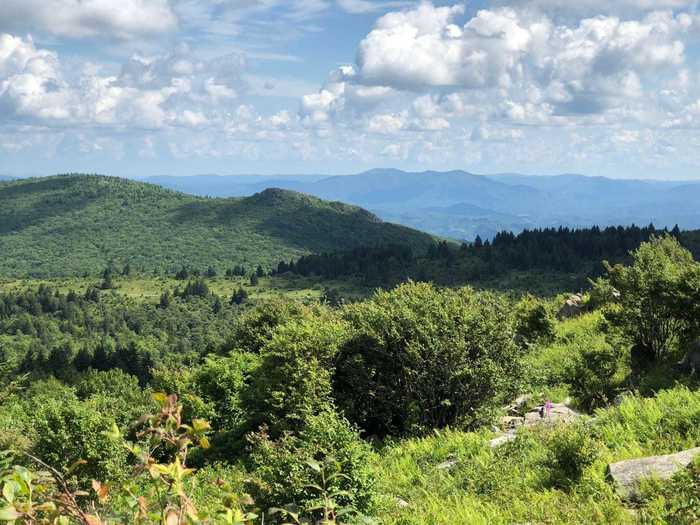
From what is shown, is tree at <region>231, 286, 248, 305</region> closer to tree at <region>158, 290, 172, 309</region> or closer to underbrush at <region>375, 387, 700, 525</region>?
tree at <region>158, 290, 172, 309</region>

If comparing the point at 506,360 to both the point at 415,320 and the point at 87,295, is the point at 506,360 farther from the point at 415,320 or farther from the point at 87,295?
the point at 87,295

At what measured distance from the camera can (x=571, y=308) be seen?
40.8 m

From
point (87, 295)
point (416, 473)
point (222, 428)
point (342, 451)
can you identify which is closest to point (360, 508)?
point (342, 451)

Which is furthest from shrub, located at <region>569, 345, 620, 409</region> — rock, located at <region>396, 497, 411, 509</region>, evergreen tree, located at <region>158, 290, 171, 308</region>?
evergreen tree, located at <region>158, 290, 171, 308</region>

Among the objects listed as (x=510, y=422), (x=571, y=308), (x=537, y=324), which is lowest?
(x=510, y=422)

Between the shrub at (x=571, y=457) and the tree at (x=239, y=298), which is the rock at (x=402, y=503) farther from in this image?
the tree at (x=239, y=298)

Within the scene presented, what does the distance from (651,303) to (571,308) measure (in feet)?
73.0

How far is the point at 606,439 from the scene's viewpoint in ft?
40.2

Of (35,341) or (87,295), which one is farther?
(87,295)

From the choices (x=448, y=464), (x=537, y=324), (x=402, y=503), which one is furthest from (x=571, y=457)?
(x=537, y=324)

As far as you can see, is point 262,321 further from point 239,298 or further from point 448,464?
point 239,298

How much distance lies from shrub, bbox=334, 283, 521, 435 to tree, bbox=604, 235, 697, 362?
4226mm

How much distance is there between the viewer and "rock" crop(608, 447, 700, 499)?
9.23 metres

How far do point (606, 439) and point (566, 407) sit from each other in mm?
6820
